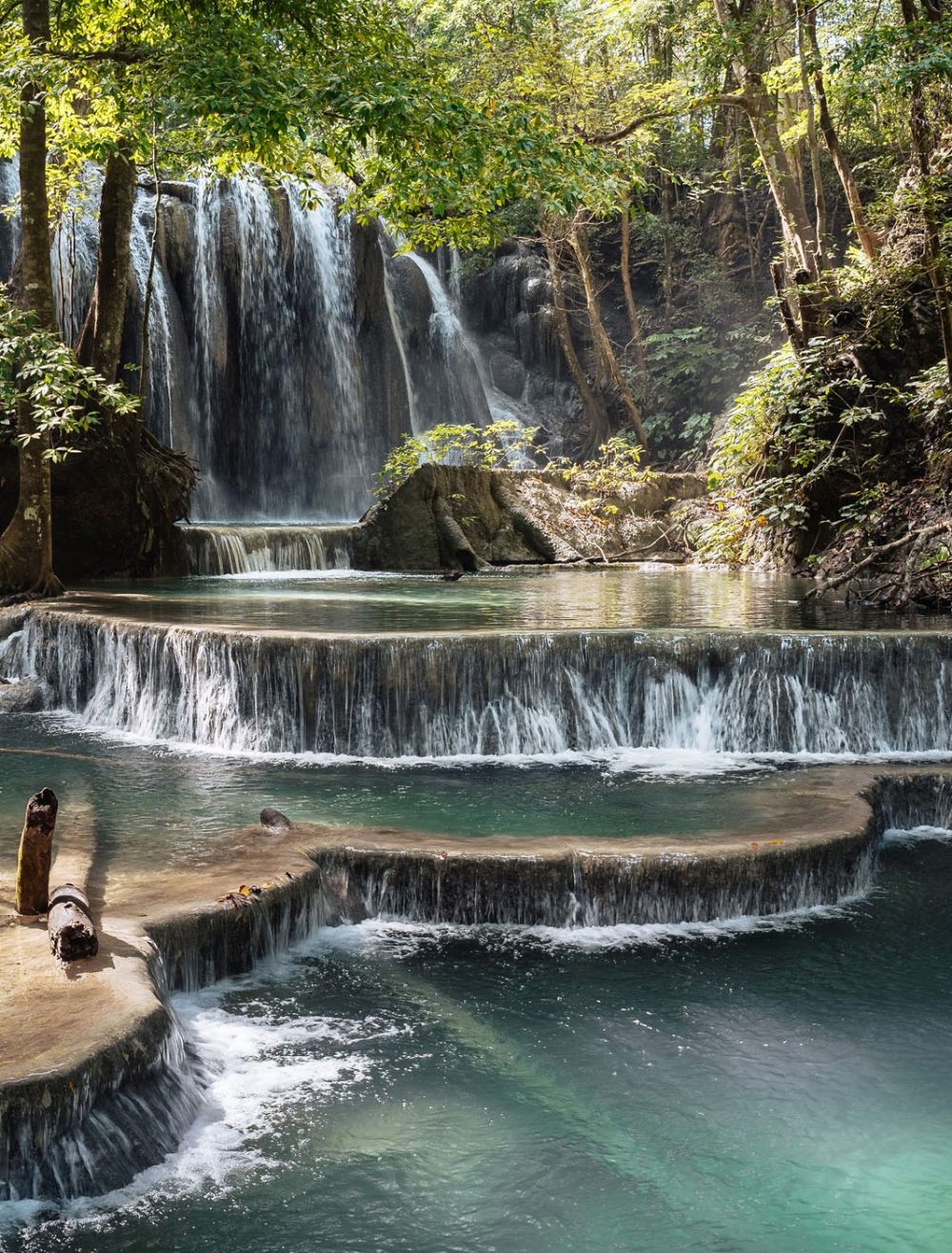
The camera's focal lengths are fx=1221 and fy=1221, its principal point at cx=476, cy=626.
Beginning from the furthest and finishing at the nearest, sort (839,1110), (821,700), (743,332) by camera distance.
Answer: (743,332)
(821,700)
(839,1110)

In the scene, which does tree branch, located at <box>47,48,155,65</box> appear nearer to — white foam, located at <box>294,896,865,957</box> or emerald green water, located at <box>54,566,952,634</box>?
emerald green water, located at <box>54,566,952,634</box>

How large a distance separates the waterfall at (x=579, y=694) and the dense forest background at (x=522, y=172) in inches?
129

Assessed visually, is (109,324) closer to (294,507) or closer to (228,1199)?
(294,507)

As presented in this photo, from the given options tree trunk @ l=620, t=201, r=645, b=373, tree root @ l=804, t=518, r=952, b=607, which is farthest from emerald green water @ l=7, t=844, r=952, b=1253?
tree trunk @ l=620, t=201, r=645, b=373

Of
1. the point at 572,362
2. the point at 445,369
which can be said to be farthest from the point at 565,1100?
the point at 445,369

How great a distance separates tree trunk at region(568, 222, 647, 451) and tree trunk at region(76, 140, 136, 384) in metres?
12.3

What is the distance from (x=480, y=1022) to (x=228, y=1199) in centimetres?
147

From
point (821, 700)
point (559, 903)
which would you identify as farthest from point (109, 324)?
point (559, 903)

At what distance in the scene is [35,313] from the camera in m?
12.1

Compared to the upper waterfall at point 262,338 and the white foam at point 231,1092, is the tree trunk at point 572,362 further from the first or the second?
the white foam at point 231,1092

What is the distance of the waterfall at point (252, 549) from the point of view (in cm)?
1769

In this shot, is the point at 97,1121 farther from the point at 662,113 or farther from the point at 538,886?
the point at 662,113

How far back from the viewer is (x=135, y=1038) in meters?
3.85

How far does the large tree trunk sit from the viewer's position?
488 inches
